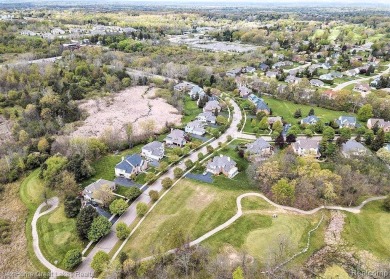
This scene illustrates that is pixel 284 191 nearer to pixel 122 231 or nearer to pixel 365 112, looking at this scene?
pixel 122 231

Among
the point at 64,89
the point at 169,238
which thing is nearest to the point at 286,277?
the point at 169,238

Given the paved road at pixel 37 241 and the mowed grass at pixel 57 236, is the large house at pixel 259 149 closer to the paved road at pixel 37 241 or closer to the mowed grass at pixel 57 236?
the mowed grass at pixel 57 236

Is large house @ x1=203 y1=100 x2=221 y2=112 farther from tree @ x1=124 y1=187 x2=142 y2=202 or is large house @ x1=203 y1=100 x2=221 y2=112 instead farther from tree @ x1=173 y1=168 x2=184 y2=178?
tree @ x1=124 y1=187 x2=142 y2=202

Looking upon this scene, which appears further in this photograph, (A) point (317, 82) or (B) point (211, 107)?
(A) point (317, 82)

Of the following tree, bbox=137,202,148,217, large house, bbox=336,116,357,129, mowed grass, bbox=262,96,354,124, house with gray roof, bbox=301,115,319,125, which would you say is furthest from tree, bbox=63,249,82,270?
large house, bbox=336,116,357,129

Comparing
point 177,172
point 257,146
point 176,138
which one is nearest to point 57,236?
point 177,172

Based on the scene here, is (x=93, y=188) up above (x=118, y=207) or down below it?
below

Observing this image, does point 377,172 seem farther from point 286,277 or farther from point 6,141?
point 6,141
